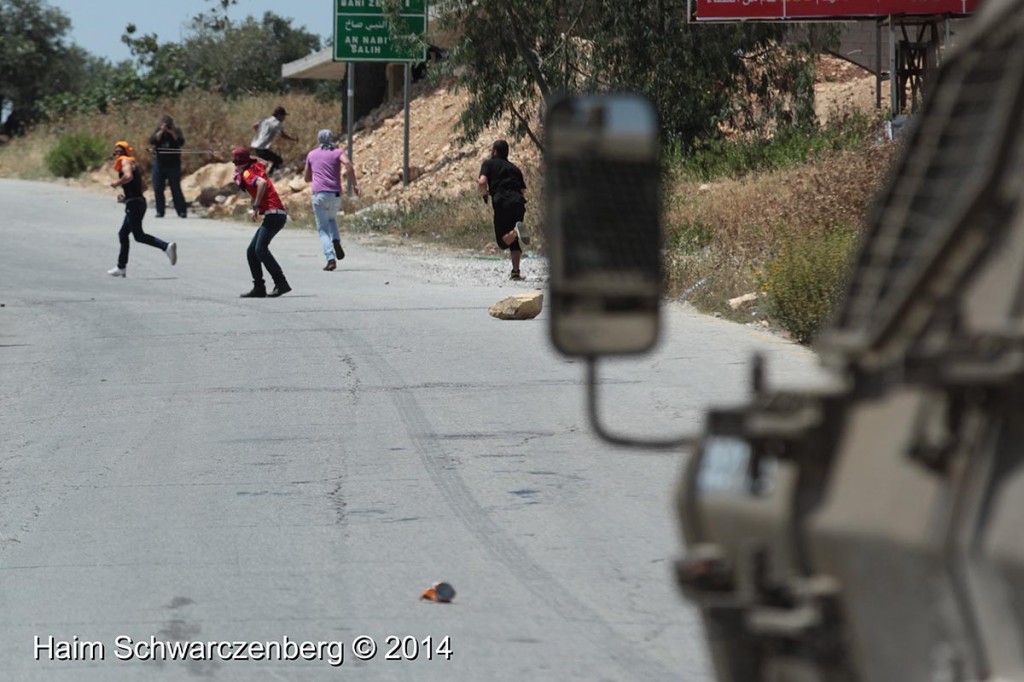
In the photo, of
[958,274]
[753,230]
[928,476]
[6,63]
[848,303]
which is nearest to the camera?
[928,476]

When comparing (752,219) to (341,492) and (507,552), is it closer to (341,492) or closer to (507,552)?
(341,492)

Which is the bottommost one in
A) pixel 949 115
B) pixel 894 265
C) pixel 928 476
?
pixel 928 476

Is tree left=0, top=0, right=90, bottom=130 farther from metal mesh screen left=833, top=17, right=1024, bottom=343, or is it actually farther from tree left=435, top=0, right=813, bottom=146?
metal mesh screen left=833, top=17, right=1024, bottom=343

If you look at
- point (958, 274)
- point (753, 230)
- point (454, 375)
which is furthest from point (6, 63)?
point (958, 274)

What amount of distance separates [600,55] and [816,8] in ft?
12.1

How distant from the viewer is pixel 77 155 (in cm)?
4266

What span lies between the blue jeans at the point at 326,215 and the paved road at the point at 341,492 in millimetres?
4444

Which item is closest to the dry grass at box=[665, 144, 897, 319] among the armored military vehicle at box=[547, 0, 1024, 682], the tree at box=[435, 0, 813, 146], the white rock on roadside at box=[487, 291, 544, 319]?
the white rock on roadside at box=[487, 291, 544, 319]

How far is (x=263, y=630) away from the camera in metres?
5.92

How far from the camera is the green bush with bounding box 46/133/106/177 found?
139ft

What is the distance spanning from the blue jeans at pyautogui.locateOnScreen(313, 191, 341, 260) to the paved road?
4.44 m

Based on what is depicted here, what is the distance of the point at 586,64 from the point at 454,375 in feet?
54.4

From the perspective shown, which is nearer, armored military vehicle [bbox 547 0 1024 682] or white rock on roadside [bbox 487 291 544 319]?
armored military vehicle [bbox 547 0 1024 682]

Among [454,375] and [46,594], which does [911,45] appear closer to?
[454,375]
